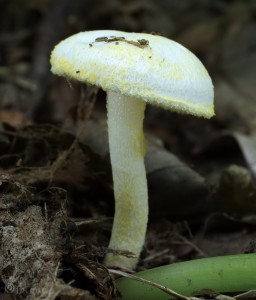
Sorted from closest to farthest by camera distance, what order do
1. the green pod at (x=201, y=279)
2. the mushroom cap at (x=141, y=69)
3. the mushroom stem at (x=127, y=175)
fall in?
the mushroom cap at (x=141, y=69) → the green pod at (x=201, y=279) → the mushroom stem at (x=127, y=175)

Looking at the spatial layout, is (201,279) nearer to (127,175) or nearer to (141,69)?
(127,175)

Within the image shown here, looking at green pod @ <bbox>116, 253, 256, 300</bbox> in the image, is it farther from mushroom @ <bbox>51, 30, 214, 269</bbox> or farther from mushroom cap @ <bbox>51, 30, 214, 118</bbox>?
mushroom cap @ <bbox>51, 30, 214, 118</bbox>

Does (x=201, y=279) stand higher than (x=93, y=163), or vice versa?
(x=93, y=163)

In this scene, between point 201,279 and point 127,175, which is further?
point 127,175

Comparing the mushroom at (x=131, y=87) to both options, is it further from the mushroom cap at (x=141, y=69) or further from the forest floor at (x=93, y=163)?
the forest floor at (x=93, y=163)

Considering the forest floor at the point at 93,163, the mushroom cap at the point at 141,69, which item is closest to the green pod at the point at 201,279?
the forest floor at the point at 93,163

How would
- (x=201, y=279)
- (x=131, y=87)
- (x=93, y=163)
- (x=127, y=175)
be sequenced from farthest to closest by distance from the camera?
(x=93, y=163) < (x=127, y=175) < (x=201, y=279) < (x=131, y=87)

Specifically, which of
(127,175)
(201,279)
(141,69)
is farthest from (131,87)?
(201,279)

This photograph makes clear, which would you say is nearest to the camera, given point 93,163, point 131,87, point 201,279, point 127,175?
point 131,87
